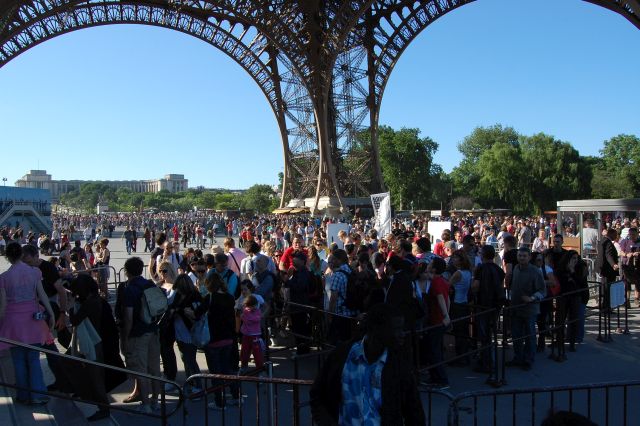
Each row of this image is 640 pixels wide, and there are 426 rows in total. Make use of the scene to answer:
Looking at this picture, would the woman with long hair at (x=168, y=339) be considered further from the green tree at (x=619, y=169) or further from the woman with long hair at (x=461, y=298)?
the green tree at (x=619, y=169)

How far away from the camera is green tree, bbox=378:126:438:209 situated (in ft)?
219

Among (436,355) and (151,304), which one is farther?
→ (436,355)

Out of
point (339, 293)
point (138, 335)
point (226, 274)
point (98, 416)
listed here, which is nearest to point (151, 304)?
point (138, 335)

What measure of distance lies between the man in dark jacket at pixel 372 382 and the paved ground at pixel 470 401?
1838 millimetres

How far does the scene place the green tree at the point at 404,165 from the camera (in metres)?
66.8

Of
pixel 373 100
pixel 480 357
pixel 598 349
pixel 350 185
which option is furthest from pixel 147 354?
pixel 350 185

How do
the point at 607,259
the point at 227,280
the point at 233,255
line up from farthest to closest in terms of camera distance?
1. the point at 607,259
2. the point at 233,255
3. the point at 227,280

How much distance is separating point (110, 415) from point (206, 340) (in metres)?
1.27

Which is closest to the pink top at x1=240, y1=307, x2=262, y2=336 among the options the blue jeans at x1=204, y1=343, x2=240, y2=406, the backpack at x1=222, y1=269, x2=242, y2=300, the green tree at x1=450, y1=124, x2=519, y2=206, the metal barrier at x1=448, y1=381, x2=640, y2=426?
the blue jeans at x1=204, y1=343, x2=240, y2=406

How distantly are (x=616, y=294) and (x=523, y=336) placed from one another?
274 cm

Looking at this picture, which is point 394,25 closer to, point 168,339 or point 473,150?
point 168,339

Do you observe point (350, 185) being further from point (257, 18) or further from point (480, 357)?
point (480, 357)

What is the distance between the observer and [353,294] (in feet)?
24.8

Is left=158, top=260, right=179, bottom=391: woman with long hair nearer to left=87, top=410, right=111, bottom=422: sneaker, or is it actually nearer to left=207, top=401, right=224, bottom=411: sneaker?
left=207, top=401, right=224, bottom=411: sneaker
